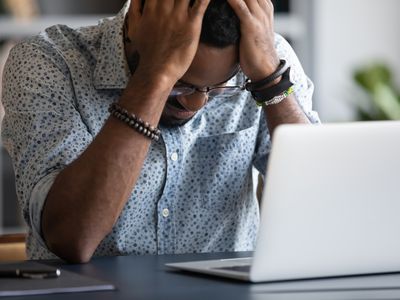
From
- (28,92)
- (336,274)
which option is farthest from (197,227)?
(336,274)

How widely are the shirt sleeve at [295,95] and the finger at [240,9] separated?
1.05 feet

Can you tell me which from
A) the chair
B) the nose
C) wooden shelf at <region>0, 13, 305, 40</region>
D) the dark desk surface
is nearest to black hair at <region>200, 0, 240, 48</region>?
the nose

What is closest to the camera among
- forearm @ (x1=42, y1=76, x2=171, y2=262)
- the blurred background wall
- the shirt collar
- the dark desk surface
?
the dark desk surface

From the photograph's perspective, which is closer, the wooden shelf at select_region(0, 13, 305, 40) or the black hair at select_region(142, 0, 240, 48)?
the black hair at select_region(142, 0, 240, 48)

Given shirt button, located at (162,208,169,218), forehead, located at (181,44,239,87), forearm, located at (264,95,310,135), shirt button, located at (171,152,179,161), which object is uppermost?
forehead, located at (181,44,239,87)

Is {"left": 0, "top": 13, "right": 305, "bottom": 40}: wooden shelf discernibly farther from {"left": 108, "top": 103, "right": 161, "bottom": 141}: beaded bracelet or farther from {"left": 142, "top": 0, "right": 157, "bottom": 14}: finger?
{"left": 108, "top": 103, "right": 161, "bottom": 141}: beaded bracelet

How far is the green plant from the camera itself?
4555 mm

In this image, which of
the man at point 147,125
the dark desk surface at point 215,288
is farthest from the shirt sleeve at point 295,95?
the dark desk surface at point 215,288

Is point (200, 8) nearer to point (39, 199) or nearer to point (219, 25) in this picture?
point (219, 25)

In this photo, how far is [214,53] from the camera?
1774mm

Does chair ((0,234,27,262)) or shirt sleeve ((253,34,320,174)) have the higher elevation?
shirt sleeve ((253,34,320,174))

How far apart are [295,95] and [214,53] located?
37 centimetres

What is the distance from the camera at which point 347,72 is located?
461cm

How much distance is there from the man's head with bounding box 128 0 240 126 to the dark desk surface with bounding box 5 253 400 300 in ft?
1.43
